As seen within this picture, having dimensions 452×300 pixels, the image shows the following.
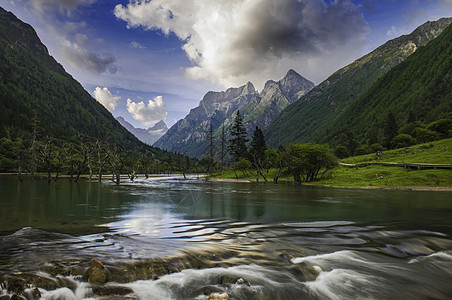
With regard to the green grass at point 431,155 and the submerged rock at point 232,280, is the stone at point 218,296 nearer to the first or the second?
the submerged rock at point 232,280

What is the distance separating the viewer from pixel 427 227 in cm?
1631

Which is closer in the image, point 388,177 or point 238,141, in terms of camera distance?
point 388,177

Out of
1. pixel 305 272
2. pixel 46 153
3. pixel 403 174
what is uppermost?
pixel 46 153

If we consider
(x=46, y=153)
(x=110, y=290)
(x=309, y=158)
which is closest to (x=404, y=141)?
(x=309, y=158)

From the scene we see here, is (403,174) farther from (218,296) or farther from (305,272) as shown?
(218,296)

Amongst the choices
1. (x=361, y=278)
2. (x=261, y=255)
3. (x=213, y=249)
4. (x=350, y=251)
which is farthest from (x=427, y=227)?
(x=213, y=249)

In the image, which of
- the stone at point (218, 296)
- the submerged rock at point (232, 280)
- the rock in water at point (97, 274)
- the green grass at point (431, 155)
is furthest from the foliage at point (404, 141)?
the rock in water at point (97, 274)

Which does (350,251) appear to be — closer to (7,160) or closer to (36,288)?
(36,288)

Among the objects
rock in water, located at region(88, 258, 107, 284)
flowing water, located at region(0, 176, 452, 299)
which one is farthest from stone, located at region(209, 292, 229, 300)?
rock in water, located at region(88, 258, 107, 284)

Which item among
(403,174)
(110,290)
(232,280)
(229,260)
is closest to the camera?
(110,290)

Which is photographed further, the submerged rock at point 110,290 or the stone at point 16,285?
the submerged rock at point 110,290

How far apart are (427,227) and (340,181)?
156 ft

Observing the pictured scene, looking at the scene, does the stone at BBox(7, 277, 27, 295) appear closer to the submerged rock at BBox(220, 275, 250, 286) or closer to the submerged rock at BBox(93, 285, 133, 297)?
the submerged rock at BBox(93, 285, 133, 297)

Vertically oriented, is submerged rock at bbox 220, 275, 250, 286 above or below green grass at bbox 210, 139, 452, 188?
below
